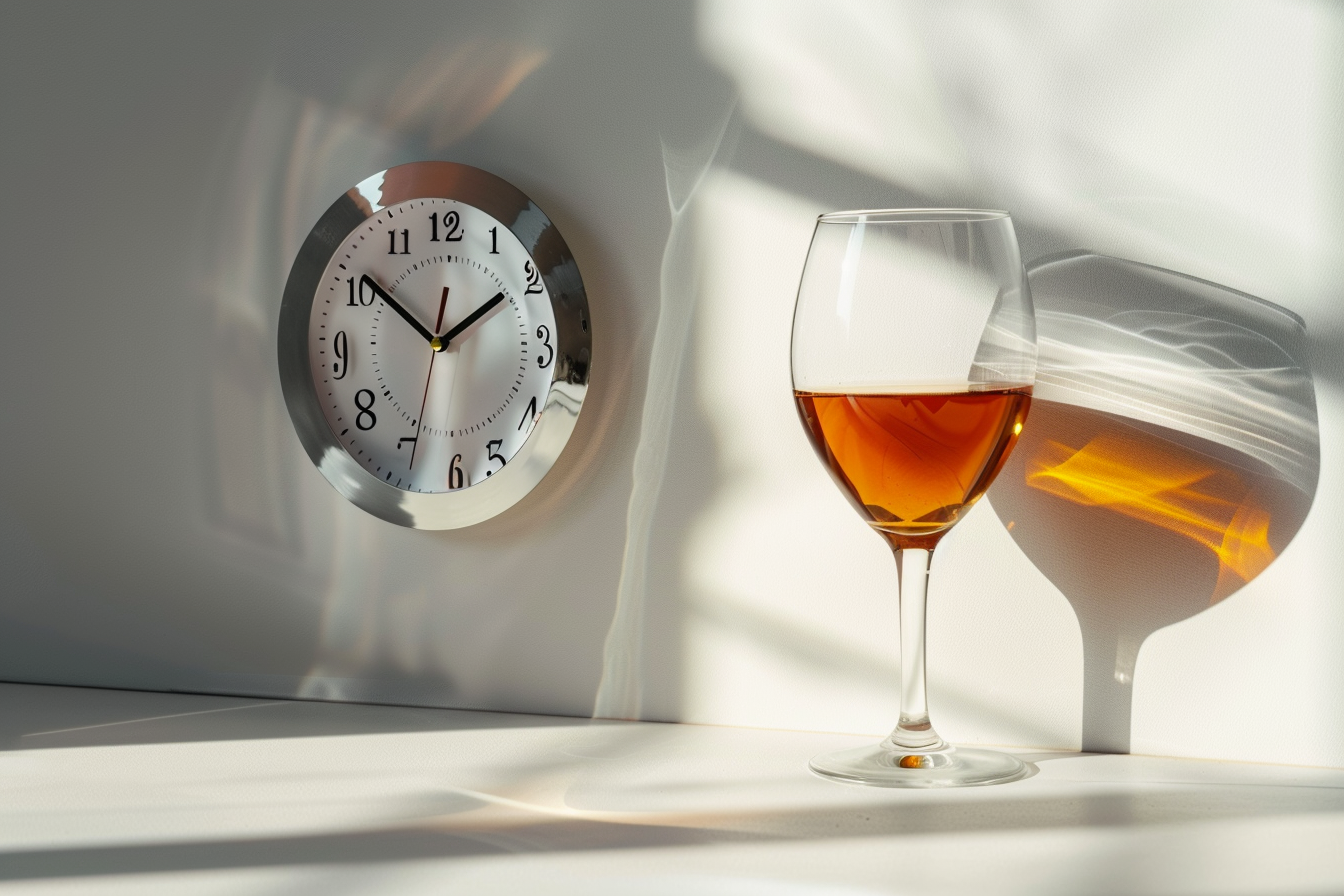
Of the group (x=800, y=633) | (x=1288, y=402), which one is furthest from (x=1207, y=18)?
(x=800, y=633)

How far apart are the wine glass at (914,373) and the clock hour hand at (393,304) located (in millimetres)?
426

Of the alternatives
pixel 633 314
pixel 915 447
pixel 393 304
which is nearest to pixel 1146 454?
pixel 915 447

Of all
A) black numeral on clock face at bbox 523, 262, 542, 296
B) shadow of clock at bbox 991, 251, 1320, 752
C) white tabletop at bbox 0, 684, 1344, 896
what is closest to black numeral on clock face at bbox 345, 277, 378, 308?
black numeral on clock face at bbox 523, 262, 542, 296

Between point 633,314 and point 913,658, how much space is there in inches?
16.0

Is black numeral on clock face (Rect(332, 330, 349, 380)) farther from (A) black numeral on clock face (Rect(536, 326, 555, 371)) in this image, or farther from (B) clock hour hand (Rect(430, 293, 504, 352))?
(A) black numeral on clock face (Rect(536, 326, 555, 371))

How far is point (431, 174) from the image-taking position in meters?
1.23

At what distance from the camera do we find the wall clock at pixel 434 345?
1188mm

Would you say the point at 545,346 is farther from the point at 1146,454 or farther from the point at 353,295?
the point at 1146,454

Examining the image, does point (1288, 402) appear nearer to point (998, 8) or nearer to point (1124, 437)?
point (1124, 437)

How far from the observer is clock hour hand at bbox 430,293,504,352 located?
122 cm

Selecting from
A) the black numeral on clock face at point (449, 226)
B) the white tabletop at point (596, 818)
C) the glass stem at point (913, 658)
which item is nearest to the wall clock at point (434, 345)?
the black numeral on clock face at point (449, 226)

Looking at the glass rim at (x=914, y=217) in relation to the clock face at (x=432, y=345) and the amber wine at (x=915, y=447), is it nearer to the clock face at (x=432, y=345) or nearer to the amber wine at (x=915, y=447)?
the amber wine at (x=915, y=447)

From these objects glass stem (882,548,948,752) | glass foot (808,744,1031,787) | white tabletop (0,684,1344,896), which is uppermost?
glass stem (882,548,948,752)

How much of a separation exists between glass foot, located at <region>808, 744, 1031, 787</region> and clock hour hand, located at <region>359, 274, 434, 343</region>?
54 cm
